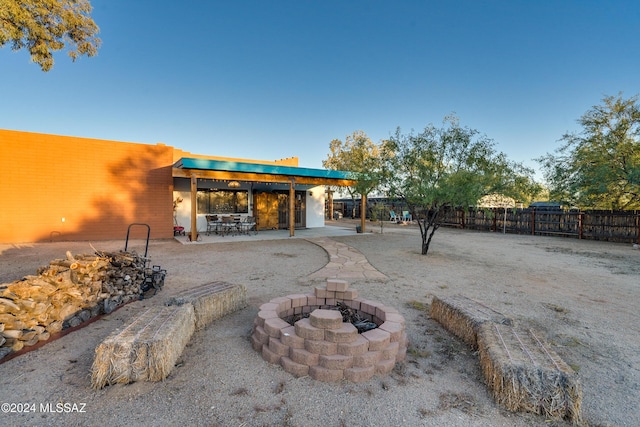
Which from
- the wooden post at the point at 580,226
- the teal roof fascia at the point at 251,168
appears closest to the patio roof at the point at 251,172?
the teal roof fascia at the point at 251,168

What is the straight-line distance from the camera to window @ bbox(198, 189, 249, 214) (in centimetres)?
1229

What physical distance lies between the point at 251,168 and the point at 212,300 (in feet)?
24.4

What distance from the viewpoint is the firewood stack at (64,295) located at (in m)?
2.66

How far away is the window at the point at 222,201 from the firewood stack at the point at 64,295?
8188 millimetres

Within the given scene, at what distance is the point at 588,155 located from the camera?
11.8 meters

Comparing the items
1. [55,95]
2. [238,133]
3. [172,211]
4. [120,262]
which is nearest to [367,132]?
[238,133]

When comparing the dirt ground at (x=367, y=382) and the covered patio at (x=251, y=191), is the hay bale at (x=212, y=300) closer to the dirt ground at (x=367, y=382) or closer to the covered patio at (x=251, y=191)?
the dirt ground at (x=367, y=382)

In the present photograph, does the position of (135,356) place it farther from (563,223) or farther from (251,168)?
(563,223)

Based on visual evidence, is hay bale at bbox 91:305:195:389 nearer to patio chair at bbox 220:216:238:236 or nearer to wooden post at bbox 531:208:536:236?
patio chair at bbox 220:216:238:236

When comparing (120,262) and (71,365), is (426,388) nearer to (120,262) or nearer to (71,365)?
(71,365)

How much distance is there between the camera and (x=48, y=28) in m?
5.62

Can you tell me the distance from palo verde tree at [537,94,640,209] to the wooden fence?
0.75 metres

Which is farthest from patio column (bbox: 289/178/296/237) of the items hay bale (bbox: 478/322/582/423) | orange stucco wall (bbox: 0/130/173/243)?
hay bale (bbox: 478/322/582/423)

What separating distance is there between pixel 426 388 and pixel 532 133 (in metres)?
16.2
